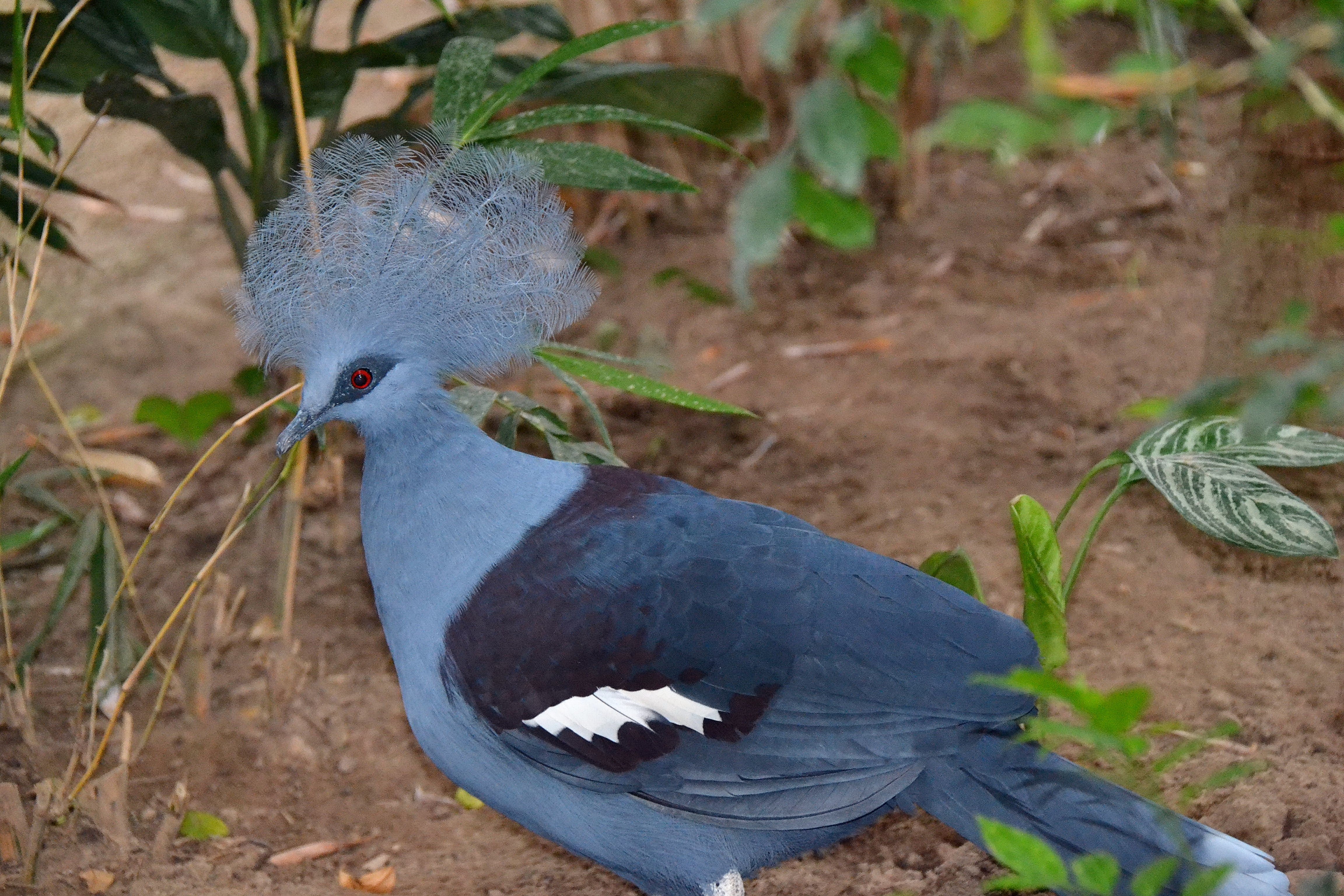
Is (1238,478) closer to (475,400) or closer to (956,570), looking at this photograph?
(956,570)

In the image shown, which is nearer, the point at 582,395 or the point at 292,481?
the point at 582,395

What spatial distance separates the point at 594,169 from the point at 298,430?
0.70 meters

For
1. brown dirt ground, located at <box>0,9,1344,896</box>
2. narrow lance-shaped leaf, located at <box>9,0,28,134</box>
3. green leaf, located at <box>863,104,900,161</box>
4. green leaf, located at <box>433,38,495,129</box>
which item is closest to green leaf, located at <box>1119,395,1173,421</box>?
brown dirt ground, located at <box>0,9,1344,896</box>

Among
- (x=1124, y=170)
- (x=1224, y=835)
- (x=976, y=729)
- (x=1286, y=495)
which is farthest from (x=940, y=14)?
(x=1124, y=170)

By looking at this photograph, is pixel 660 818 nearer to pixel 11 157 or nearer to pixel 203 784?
pixel 203 784

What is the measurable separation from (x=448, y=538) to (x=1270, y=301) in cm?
169

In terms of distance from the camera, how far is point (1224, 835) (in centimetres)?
158

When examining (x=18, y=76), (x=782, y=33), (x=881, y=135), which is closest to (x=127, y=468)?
(x=18, y=76)

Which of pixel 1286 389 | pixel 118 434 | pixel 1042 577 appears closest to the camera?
pixel 1286 389

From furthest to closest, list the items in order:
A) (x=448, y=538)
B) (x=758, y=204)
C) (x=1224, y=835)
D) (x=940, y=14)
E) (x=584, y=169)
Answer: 1. (x=584, y=169)
2. (x=448, y=538)
3. (x=940, y=14)
4. (x=1224, y=835)
5. (x=758, y=204)

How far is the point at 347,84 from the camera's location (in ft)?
8.09

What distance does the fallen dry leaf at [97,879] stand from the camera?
2.00 metres

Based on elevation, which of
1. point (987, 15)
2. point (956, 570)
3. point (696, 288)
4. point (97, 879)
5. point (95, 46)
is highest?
point (987, 15)

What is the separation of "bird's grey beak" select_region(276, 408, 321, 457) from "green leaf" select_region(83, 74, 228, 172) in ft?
2.79
